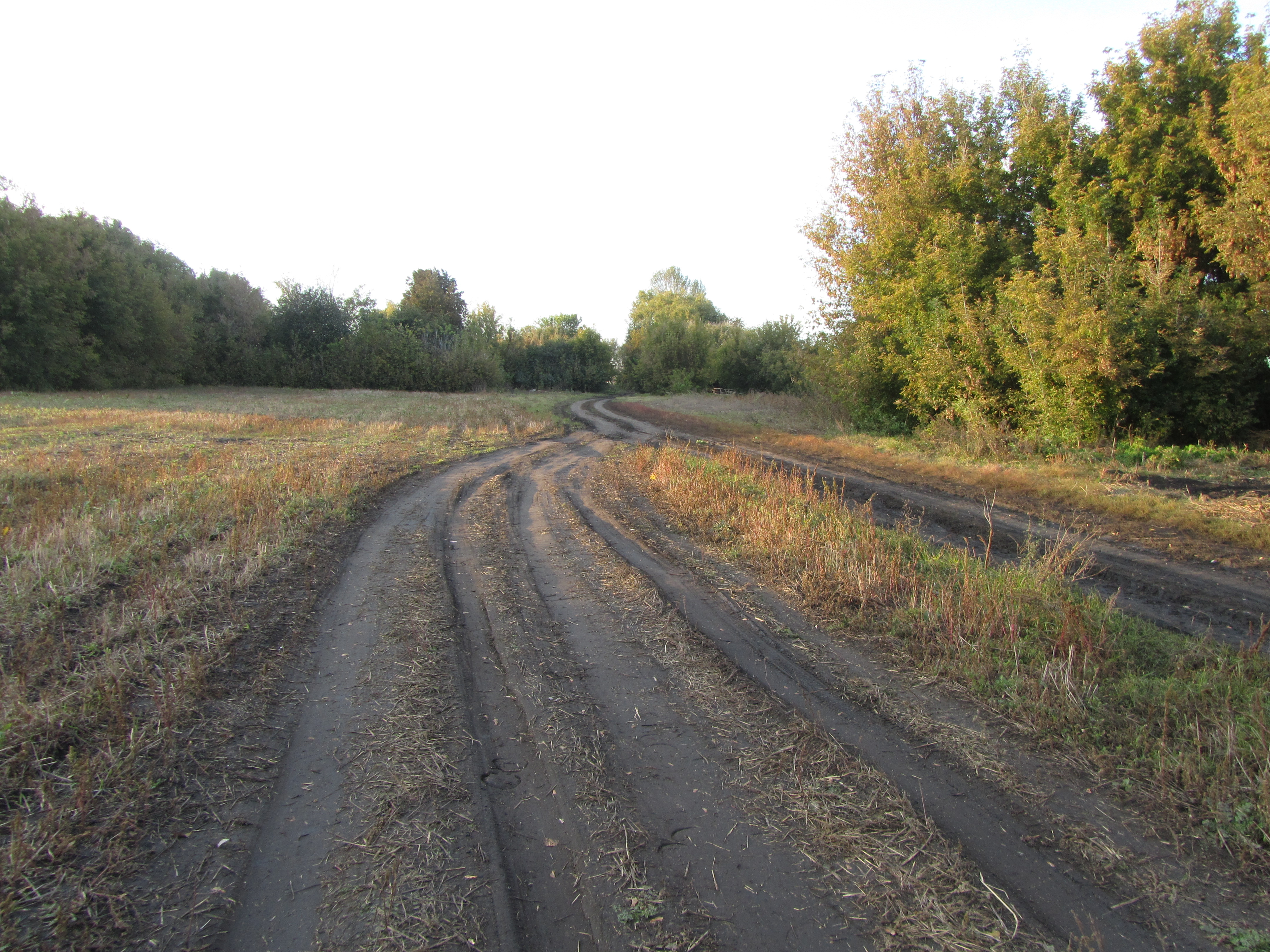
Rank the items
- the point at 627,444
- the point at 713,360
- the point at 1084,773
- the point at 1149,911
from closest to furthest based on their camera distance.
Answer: the point at 1149,911 < the point at 1084,773 < the point at 627,444 < the point at 713,360

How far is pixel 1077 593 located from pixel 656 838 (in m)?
4.71

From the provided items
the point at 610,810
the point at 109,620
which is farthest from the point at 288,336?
the point at 610,810

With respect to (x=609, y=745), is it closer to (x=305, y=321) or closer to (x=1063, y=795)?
(x=1063, y=795)

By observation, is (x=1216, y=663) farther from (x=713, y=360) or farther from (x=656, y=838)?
(x=713, y=360)

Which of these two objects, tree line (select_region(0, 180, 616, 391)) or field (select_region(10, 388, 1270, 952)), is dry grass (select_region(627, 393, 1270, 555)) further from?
tree line (select_region(0, 180, 616, 391))

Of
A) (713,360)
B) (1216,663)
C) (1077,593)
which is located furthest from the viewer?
(713,360)

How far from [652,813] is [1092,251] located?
45.1ft

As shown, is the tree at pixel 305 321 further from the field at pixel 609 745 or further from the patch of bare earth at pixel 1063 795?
the patch of bare earth at pixel 1063 795

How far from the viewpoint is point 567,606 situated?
5.77 metres

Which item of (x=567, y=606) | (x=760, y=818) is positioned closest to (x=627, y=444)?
(x=567, y=606)

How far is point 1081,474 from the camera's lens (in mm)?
10562

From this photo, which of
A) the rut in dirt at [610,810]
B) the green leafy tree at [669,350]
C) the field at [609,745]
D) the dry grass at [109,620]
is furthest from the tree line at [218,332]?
the rut in dirt at [610,810]

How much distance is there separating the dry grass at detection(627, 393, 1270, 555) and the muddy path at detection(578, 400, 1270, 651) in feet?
1.85

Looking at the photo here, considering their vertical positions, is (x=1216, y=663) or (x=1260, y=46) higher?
(x=1260, y=46)
